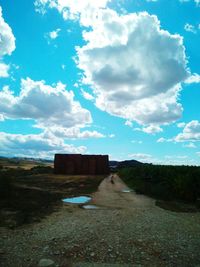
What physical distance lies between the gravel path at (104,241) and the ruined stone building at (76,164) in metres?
47.4

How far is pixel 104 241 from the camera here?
843 cm

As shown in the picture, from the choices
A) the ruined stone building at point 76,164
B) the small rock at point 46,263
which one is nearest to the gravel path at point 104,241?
the small rock at point 46,263

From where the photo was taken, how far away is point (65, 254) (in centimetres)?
728

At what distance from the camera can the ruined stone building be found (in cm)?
5969

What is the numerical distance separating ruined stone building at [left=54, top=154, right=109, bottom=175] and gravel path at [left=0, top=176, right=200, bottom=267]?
156 ft

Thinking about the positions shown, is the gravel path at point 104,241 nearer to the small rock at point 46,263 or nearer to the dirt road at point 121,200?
the small rock at point 46,263

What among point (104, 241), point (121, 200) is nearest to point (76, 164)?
point (121, 200)

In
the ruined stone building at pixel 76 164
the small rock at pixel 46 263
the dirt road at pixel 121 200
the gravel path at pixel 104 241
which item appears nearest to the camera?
the small rock at pixel 46 263

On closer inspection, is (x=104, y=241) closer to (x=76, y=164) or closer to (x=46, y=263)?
(x=46, y=263)

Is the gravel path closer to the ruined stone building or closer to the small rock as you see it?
the small rock

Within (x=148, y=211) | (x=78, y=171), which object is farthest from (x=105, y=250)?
(x=78, y=171)

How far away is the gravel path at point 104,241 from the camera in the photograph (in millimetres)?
6938

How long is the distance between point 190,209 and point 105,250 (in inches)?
361

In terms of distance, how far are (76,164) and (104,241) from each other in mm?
51770
